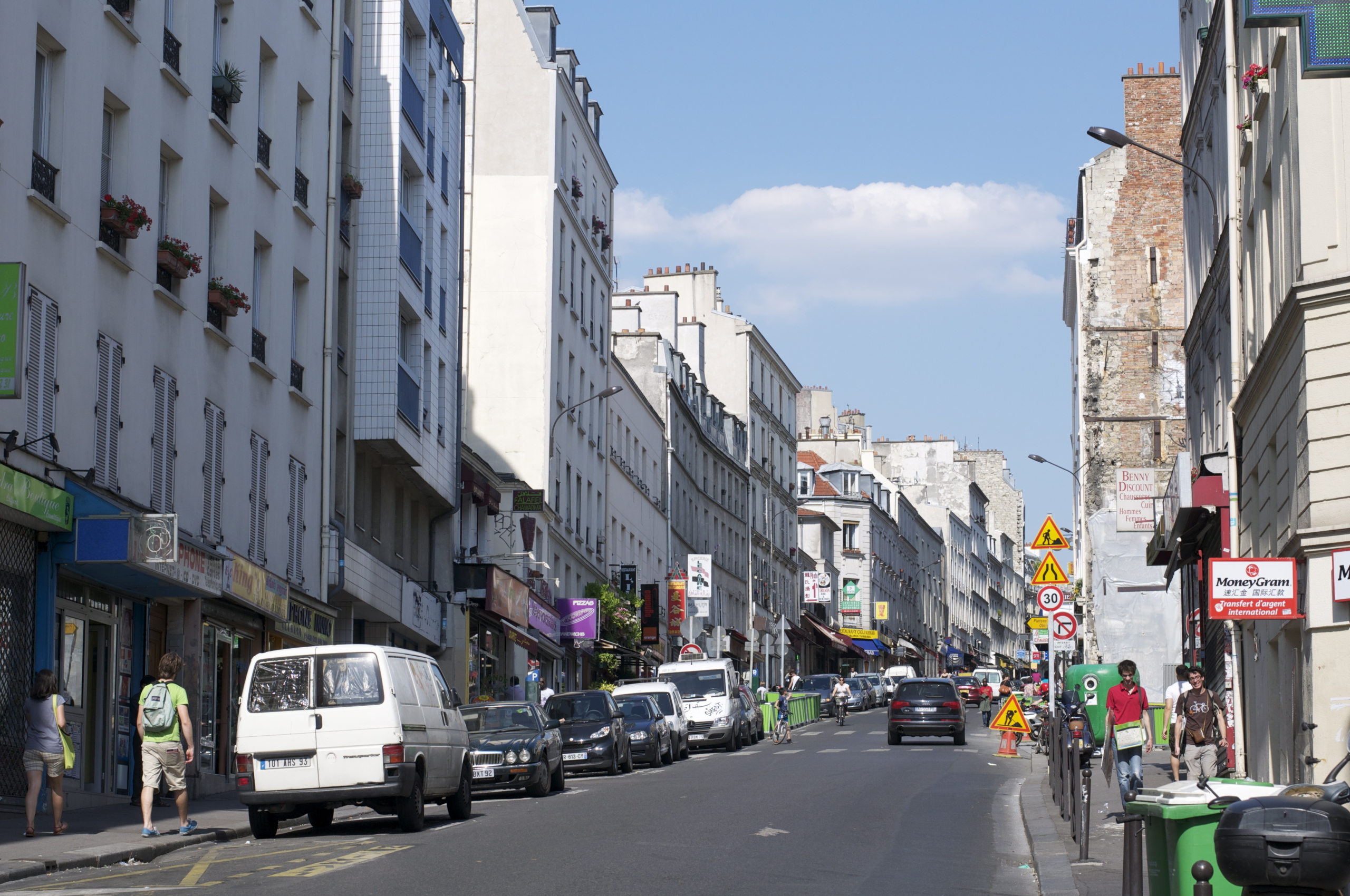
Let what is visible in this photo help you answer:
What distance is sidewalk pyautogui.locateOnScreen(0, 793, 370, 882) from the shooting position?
1370 centimetres

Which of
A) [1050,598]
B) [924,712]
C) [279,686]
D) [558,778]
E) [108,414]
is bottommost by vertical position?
[924,712]

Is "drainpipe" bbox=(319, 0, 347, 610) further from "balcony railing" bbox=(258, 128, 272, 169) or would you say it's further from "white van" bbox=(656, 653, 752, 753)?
"white van" bbox=(656, 653, 752, 753)

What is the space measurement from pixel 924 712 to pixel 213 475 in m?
21.4

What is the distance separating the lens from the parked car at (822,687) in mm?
62219

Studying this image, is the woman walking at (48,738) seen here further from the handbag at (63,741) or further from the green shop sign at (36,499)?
the green shop sign at (36,499)

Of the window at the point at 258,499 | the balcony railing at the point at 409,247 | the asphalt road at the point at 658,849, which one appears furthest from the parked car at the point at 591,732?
the balcony railing at the point at 409,247

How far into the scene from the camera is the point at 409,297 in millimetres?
33906

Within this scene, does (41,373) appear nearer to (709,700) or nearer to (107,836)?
(107,836)

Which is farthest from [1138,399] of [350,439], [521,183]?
[350,439]

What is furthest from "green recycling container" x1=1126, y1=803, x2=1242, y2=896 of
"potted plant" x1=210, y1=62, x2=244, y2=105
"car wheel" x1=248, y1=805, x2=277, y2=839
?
"potted plant" x1=210, y1=62, x2=244, y2=105

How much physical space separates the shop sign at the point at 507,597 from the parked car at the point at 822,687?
2199 cm

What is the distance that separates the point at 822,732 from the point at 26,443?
114ft

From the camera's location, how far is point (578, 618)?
160ft

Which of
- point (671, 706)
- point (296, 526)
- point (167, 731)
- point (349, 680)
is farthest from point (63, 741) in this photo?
point (671, 706)
